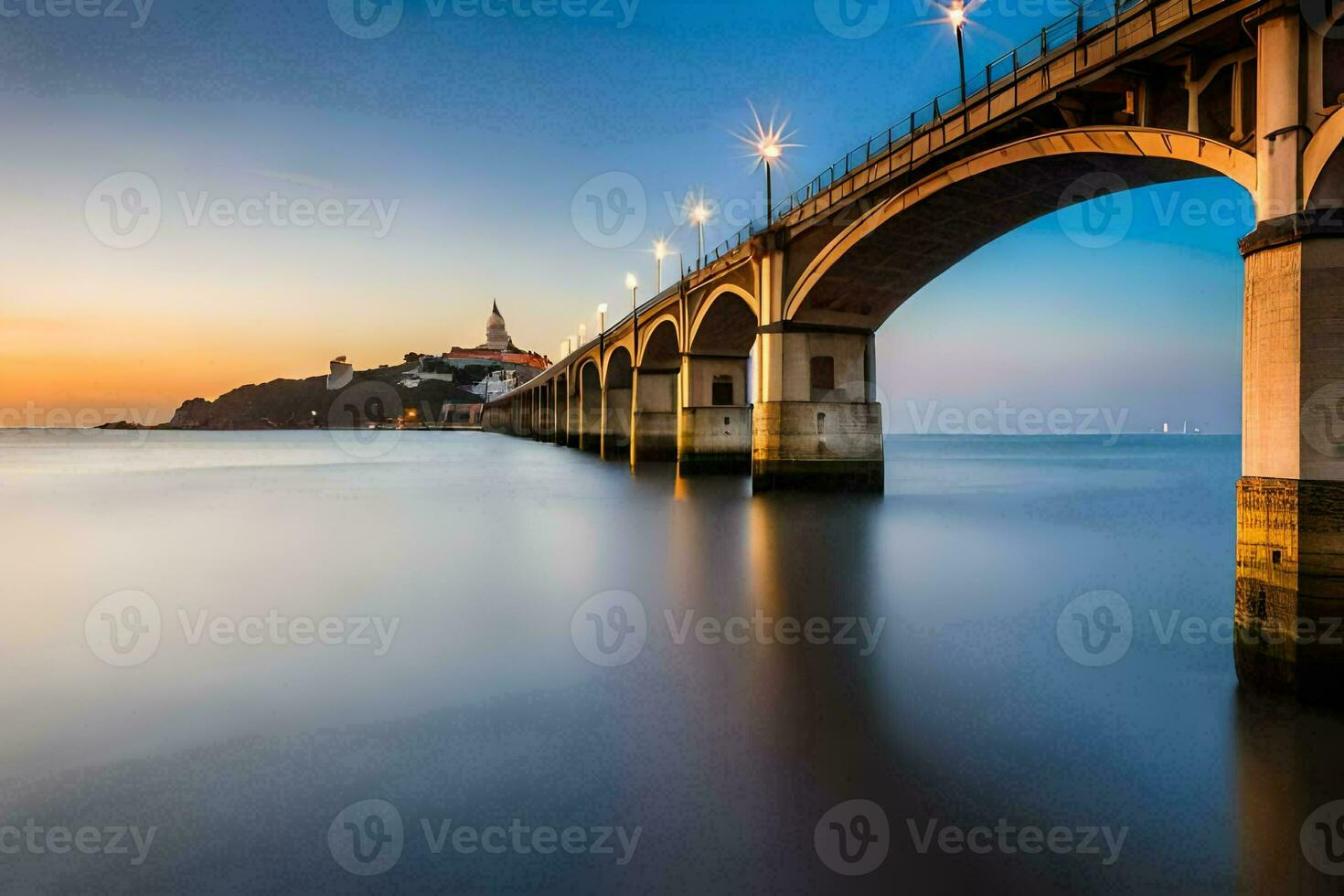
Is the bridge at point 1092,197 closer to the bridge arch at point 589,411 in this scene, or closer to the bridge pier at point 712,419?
the bridge pier at point 712,419

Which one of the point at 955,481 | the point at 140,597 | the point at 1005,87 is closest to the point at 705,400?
the point at 955,481

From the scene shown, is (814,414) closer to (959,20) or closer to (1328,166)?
(959,20)

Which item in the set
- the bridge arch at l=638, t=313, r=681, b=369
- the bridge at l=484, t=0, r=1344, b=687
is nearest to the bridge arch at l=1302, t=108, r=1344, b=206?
the bridge at l=484, t=0, r=1344, b=687

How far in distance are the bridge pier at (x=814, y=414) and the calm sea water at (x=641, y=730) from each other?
40.4 ft

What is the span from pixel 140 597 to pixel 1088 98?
18.7m

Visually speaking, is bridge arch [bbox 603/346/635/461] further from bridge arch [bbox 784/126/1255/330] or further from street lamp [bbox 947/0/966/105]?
street lamp [bbox 947/0/966/105]

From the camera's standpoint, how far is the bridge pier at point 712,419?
40562mm

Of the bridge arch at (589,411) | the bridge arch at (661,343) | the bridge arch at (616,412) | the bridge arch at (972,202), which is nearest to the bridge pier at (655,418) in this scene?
the bridge arch at (661,343)

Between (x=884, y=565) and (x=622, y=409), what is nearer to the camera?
(x=884, y=565)

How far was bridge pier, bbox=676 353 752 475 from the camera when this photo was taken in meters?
40.6

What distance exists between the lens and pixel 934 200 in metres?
20.9

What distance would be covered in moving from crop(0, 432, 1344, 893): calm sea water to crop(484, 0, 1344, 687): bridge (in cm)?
196

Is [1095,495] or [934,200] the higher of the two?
[934,200]

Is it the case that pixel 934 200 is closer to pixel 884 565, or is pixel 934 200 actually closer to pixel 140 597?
pixel 884 565
